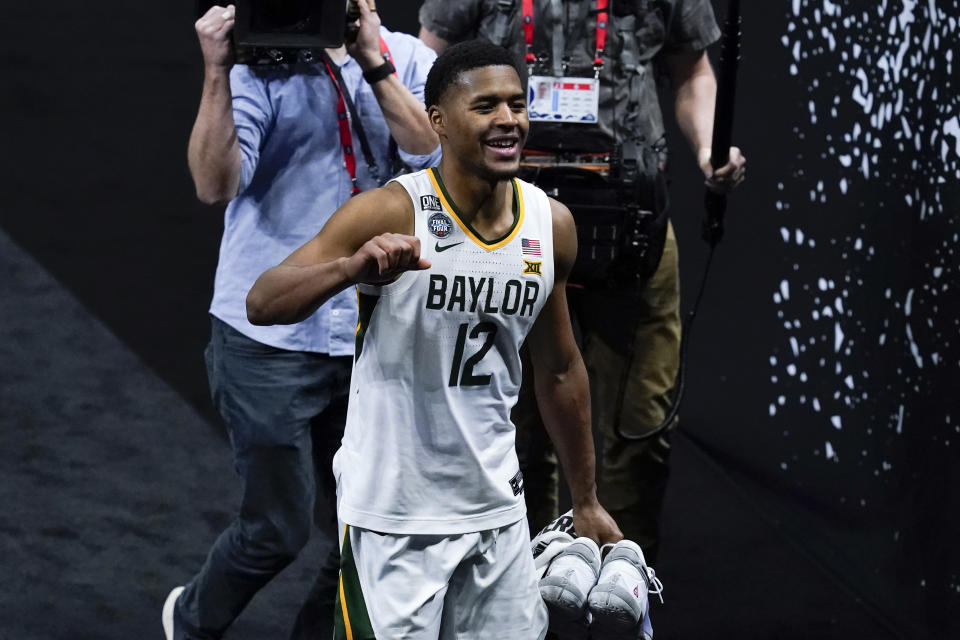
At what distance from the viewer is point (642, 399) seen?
399 centimetres

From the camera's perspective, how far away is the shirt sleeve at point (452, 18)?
387 centimetres

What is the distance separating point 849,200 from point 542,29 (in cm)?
118

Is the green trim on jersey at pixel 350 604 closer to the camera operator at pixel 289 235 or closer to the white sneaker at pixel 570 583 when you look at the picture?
the white sneaker at pixel 570 583

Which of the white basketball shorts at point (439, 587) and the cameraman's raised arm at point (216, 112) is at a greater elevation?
the cameraman's raised arm at point (216, 112)

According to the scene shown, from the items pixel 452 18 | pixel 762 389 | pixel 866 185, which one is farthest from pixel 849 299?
pixel 452 18

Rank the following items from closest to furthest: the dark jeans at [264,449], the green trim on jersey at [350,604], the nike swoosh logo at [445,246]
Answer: the nike swoosh logo at [445,246]
the green trim on jersey at [350,604]
the dark jeans at [264,449]

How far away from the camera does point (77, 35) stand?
7.60 meters

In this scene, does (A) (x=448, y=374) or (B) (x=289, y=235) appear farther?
(B) (x=289, y=235)

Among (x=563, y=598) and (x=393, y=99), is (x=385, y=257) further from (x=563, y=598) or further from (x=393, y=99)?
(x=393, y=99)

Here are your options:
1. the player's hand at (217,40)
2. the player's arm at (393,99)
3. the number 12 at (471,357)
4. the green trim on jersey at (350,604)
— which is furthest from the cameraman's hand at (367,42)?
the green trim on jersey at (350,604)

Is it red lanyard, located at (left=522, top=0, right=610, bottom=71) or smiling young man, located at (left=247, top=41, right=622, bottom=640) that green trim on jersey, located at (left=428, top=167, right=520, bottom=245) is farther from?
red lanyard, located at (left=522, top=0, right=610, bottom=71)

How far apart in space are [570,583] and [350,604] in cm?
41

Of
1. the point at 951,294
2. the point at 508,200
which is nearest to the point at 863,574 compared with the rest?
the point at 951,294

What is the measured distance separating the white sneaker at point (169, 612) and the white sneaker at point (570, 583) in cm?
128
